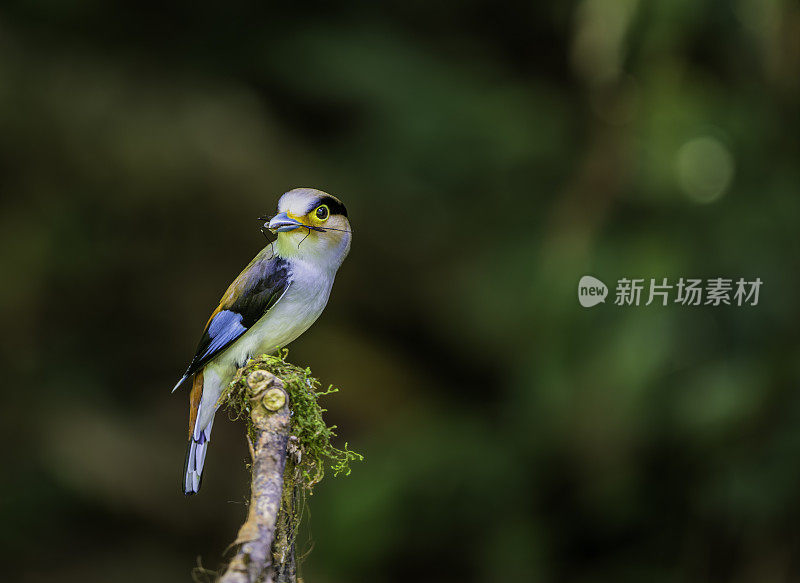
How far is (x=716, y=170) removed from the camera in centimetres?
406

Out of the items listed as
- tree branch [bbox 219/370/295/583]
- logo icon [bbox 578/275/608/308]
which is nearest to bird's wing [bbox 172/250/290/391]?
tree branch [bbox 219/370/295/583]

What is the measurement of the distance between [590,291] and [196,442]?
2.67 m

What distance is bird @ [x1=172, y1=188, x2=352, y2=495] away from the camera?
175cm

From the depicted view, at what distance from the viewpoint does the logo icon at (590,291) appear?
13.3ft

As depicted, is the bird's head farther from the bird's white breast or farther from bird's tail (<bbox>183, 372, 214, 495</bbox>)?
bird's tail (<bbox>183, 372, 214, 495</bbox>)

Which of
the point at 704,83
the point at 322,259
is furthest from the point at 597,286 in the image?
the point at 322,259

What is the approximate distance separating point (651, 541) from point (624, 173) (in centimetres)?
189

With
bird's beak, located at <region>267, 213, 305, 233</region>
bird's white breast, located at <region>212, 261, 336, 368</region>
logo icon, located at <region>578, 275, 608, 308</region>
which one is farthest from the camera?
logo icon, located at <region>578, 275, 608, 308</region>

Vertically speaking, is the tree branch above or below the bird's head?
below

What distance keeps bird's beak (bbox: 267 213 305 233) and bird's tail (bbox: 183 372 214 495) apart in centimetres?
46

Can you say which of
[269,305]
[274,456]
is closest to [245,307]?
[269,305]

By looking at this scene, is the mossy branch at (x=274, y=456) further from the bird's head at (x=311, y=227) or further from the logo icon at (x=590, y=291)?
the logo icon at (x=590, y=291)

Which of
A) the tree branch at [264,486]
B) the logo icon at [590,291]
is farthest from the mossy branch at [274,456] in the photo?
the logo icon at [590,291]

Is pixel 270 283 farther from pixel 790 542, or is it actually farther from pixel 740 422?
pixel 790 542
